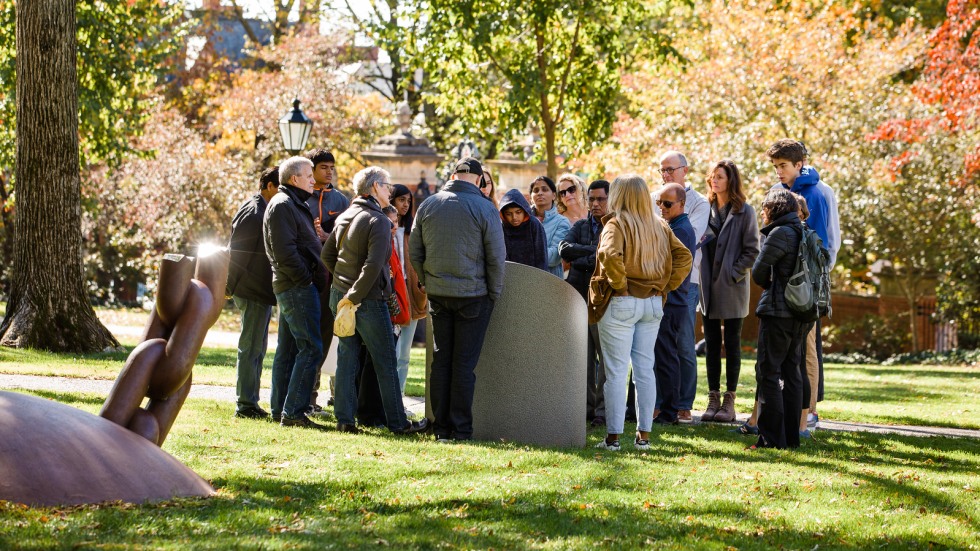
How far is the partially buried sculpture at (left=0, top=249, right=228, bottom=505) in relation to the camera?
5.14m

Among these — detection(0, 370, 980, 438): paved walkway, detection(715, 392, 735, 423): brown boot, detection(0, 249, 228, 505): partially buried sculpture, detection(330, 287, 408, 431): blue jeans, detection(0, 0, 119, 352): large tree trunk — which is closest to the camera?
detection(0, 249, 228, 505): partially buried sculpture

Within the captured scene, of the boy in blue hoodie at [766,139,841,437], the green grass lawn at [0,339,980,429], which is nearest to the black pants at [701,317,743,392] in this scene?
the boy in blue hoodie at [766,139,841,437]

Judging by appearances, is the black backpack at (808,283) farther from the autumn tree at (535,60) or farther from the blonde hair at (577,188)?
the autumn tree at (535,60)

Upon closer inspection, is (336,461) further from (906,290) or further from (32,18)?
(906,290)

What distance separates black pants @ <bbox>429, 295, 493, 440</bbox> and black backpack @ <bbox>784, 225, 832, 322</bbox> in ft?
6.55

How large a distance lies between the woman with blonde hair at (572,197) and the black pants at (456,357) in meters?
1.93

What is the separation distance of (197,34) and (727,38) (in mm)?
17215

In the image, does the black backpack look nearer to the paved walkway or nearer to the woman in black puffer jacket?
the woman in black puffer jacket

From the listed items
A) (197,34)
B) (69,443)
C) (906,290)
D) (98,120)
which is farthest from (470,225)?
(197,34)

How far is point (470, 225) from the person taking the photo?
7.89 m

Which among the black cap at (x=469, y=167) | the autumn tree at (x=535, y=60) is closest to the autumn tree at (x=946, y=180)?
the autumn tree at (x=535, y=60)

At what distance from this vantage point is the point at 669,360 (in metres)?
9.31

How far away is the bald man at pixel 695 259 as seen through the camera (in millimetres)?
9500

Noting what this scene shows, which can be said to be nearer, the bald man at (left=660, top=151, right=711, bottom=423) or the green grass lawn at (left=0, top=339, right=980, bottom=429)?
the bald man at (left=660, top=151, right=711, bottom=423)
